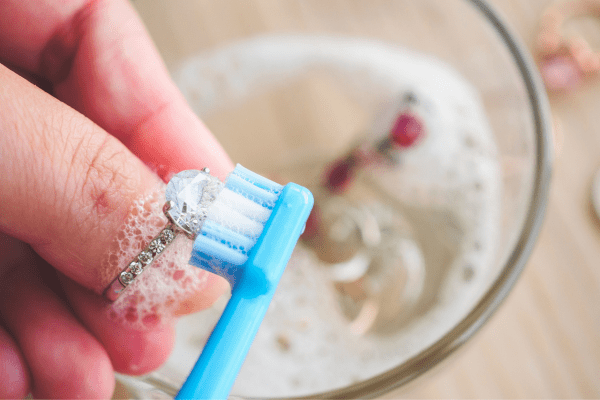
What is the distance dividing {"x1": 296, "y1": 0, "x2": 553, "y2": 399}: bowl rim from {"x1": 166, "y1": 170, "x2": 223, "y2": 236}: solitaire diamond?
0.45 feet

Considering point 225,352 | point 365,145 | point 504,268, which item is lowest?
point 225,352

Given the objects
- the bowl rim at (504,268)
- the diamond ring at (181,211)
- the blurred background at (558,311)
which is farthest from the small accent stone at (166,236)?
the blurred background at (558,311)

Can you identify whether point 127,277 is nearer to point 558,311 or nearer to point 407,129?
point 407,129

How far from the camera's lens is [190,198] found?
0.22m

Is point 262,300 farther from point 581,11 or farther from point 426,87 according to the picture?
point 581,11

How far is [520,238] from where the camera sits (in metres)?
0.33

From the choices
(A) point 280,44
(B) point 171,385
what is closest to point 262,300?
(B) point 171,385

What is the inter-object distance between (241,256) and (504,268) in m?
0.22

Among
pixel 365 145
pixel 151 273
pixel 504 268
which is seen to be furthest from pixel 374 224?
pixel 151 273

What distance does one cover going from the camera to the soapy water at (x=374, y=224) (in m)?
0.40

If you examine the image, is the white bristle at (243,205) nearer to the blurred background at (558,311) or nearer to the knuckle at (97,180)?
the knuckle at (97,180)

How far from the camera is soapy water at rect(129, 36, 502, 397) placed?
0.40 meters

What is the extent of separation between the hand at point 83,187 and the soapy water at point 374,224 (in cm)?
8

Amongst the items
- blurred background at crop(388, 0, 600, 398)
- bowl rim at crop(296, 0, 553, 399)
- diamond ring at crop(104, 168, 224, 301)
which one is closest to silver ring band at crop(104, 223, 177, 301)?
diamond ring at crop(104, 168, 224, 301)
